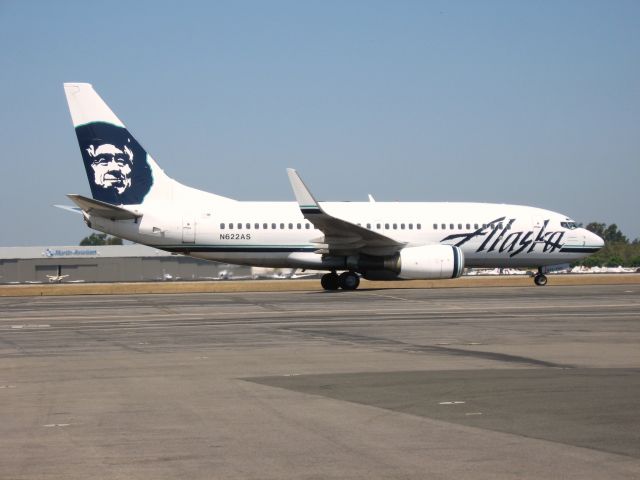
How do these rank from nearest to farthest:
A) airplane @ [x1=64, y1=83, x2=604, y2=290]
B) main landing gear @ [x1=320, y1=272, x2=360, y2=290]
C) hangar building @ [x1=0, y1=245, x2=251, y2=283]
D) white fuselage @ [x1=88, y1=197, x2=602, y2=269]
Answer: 1. airplane @ [x1=64, y1=83, x2=604, y2=290]
2. white fuselage @ [x1=88, y1=197, x2=602, y2=269]
3. main landing gear @ [x1=320, y1=272, x2=360, y2=290]
4. hangar building @ [x1=0, y1=245, x2=251, y2=283]

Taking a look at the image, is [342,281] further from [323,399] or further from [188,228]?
[323,399]

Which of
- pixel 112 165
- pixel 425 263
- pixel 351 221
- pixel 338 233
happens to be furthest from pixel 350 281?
pixel 112 165

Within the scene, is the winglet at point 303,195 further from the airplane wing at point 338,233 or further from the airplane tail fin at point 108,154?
the airplane tail fin at point 108,154

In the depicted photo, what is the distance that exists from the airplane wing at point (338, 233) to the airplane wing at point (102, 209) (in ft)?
21.3

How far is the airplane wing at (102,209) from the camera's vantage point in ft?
104

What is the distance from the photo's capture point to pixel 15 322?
70.6 feet

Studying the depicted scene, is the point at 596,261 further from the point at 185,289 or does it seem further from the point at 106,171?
the point at 106,171

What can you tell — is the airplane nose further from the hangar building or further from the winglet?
the hangar building

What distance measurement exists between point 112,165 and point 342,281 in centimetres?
962

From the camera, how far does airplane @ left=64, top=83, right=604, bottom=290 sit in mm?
33031

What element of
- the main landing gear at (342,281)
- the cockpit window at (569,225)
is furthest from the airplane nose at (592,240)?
the main landing gear at (342,281)

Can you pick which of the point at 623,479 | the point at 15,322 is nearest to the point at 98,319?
the point at 15,322

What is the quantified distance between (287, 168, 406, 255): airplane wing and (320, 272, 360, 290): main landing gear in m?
1.16

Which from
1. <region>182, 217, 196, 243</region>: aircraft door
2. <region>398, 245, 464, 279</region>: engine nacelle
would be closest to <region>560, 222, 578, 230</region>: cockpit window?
<region>398, 245, 464, 279</region>: engine nacelle
